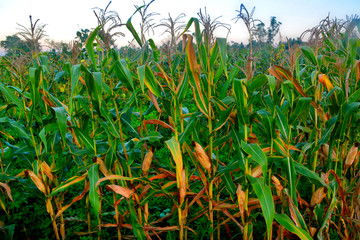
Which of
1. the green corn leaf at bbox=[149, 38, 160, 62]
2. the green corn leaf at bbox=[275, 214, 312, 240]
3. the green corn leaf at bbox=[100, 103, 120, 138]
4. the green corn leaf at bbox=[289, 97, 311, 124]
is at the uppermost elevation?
the green corn leaf at bbox=[149, 38, 160, 62]

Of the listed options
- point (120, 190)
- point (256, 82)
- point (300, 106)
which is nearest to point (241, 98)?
point (256, 82)

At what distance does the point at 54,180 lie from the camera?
2.10 meters

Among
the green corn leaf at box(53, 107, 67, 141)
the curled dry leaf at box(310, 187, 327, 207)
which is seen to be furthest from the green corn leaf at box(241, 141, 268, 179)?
the green corn leaf at box(53, 107, 67, 141)

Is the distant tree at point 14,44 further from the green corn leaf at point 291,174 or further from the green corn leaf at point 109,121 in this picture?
the green corn leaf at point 291,174

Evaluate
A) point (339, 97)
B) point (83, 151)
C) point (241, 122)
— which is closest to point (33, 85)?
point (83, 151)

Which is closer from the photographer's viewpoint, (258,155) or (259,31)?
(258,155)

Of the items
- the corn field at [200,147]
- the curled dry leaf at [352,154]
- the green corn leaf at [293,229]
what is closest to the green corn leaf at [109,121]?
the corn field at [200,147]

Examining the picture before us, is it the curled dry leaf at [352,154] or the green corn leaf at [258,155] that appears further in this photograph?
the curled dry leaf at [352,154]

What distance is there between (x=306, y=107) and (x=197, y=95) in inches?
25.9

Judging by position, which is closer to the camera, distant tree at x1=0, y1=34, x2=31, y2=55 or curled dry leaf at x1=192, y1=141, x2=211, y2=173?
curled dry leaf at x1=192, y1=141, x2=211, y2=173

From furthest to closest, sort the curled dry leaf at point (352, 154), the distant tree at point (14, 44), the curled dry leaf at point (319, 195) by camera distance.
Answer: the distant tree at point (14, 44) < the curled dry leaf at point (352, 154) < the curled dry leaf at point (319, 195)

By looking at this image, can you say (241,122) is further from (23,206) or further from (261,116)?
(23,206)

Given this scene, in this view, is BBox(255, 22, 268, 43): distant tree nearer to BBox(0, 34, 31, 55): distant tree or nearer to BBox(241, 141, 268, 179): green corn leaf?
BBox(241, 141, 268, 179): green corn leaf

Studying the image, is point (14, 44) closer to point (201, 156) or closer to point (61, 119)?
point (61, 119)
